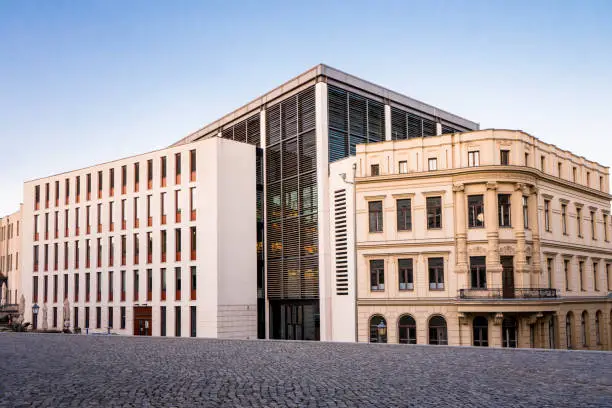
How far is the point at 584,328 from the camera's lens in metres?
45.8

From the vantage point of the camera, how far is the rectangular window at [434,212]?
135 ft

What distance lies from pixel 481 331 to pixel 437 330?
8.78 ft

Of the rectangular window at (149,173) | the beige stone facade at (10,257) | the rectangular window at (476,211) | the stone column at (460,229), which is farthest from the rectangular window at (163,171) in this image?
the beige stone facade at (10,257)

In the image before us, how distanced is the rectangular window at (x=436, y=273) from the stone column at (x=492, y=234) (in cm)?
294

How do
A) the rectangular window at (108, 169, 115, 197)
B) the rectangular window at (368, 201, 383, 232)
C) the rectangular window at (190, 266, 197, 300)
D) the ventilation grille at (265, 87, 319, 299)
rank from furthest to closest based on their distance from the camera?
1. the rectangular window at (108, 169, 115, 197)
2. the rectangular window at (190, 266, 197, 300)
3. the ventilation grille at (265, 87, 319, 299)
4. the rectangular window at (368, 201, 383, 232)

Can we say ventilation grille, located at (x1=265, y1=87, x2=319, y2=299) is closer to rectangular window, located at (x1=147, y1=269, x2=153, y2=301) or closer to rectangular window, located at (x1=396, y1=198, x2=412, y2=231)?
rectangular window, located at (x1=396, y1=198, x2=412, y2=231)

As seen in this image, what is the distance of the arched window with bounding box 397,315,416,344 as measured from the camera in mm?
40781

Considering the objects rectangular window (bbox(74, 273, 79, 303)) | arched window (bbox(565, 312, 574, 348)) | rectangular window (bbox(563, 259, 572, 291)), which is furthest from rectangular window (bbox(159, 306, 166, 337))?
rectangular window (bbox(563, 259, 572, 291))

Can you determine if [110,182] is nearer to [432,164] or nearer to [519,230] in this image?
[432,164]

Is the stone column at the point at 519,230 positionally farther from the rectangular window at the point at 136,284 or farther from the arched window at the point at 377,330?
the rectangular window at the point at 136,284

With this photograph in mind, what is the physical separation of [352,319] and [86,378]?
1062 inches

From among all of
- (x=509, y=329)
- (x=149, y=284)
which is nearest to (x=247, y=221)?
(x=149, y=284)

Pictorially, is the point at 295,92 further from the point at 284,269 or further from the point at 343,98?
the point at 284,269

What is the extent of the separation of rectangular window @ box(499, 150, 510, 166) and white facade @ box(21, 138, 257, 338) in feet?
66.8
